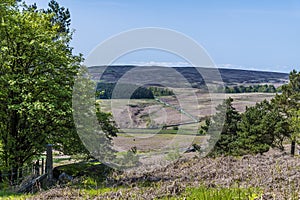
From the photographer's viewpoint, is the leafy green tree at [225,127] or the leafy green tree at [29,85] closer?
the leafy green tree at [29,85]

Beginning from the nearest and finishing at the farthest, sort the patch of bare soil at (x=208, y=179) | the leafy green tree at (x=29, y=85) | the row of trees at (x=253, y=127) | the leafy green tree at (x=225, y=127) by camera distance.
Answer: the patch of bare soil at (x=208, y=179) < the leafy green tree at (x=29, y=85) < the row of trees at (x=253, y=127) < the leafy green tree at (x=225, y=127)

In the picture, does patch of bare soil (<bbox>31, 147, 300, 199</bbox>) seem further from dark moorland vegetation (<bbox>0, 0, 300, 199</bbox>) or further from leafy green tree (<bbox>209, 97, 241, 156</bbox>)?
leafy green tree (<bbox>209, 97, 241, 156</bbox>)

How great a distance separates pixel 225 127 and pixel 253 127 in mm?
3144

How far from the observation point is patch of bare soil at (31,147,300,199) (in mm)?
5812

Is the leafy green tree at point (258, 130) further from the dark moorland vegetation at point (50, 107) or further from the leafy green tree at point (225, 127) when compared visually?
the leafy green tree at point (225, 127)

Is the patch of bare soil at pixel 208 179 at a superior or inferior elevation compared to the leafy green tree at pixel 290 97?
inferior

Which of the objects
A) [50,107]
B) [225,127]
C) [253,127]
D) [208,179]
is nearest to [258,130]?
[253,127]

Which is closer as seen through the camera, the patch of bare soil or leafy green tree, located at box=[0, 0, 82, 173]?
Answer: the patch of bare soil

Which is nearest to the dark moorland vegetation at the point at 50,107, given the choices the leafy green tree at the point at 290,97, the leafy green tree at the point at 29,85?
the leafy green tree at the point at 29,85

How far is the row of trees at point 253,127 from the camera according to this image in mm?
18672

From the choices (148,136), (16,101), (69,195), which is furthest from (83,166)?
(69,195)

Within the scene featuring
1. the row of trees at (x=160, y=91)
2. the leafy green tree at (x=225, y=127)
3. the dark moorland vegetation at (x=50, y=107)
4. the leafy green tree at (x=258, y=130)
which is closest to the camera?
the dark moorland vegetation at (x=50, y=107)

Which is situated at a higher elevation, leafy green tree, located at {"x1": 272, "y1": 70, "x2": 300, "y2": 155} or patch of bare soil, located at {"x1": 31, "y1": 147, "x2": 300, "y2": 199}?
leafy green tree, located at {"x1": 272, "y1": 70, "x2": 300, "y2": 155}

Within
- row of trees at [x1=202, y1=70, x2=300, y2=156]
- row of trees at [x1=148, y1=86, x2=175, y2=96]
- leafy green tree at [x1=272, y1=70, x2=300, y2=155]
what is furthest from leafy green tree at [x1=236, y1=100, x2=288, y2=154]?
row of trees at [x1=148, y1=86, x2=175, y2=96]
